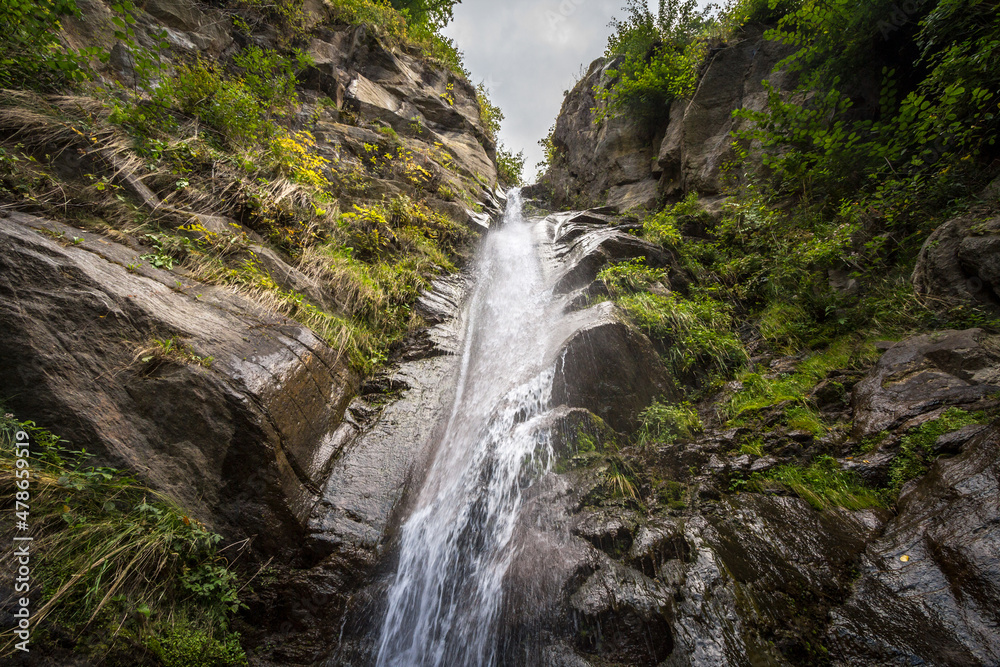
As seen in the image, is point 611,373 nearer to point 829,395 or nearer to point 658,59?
point 829,395

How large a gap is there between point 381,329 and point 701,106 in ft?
29.3

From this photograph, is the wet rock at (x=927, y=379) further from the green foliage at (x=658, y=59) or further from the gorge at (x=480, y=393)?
the green foliage at (x=658, y=59)

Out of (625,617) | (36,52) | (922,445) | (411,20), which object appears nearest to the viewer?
(625,617)

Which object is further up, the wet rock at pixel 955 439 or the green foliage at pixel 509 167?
the green foliage at pixel 509 167

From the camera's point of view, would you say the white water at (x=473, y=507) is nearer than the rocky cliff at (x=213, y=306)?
No

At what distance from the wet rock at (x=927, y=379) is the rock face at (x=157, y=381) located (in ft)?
17.5

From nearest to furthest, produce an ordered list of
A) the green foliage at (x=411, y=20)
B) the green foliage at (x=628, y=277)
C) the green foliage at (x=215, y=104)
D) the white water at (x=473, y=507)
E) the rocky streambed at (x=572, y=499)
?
the rocky streambed at (x=572, y=499), the white water at (x=473, y=507), the green foliage at (x=215, y=104), the green foliage at (x=628, y=277), the green foliage at (x=411, y=20)

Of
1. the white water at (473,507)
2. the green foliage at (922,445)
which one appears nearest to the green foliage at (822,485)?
the green foliage at (922,445)

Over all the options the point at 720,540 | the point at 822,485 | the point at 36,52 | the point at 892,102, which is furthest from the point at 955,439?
the point at 36,52

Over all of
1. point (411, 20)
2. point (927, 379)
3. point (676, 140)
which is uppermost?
point (411, 20)

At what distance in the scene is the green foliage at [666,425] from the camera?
400 cm

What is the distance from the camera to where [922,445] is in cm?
281

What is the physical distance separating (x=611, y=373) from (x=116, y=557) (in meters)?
4.51

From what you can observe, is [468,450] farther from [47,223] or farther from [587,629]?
[47,223]
